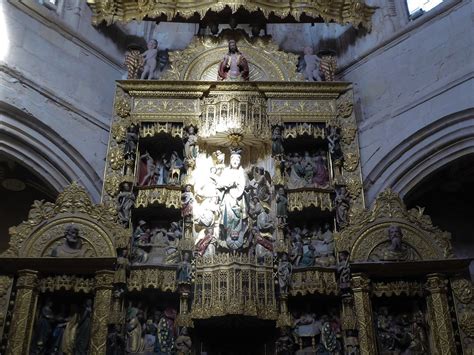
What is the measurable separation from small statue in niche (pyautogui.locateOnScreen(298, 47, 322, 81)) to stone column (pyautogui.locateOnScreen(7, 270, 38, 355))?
628cm

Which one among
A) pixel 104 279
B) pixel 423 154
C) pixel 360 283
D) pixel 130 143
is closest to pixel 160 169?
pixel 130 143

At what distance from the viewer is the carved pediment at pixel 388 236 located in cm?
909

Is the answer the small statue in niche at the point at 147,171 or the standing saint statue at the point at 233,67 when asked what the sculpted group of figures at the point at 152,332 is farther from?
the standing saint statue at the point at 233,67

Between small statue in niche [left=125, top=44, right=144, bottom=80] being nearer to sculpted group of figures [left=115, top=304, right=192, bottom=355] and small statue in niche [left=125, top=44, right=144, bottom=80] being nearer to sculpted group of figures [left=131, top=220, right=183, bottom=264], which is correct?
sculpted group of figures [left=131, top=220, right=183, bottom=264]

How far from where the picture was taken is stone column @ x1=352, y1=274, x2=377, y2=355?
851cm

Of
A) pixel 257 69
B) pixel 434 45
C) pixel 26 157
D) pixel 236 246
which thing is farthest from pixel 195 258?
pixel 434 45

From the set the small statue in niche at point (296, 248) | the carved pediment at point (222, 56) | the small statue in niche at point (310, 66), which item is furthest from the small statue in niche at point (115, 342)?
the small statue in niche at point (310, 66)

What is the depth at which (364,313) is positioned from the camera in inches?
343

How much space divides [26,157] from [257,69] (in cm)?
470

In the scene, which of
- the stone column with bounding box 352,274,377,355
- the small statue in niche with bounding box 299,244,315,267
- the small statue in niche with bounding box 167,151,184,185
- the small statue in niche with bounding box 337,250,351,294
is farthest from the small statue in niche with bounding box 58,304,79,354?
the stone column with bounding box 352,274,377,355

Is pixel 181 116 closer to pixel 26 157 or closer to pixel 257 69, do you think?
pixel 257 69

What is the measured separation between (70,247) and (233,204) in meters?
2.73

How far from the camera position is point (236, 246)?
932cm

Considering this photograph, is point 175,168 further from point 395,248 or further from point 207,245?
point 395,248
